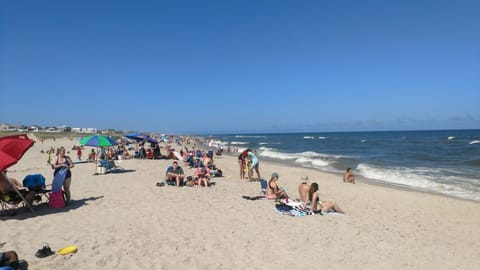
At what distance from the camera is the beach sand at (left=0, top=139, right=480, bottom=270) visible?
412 centimetres

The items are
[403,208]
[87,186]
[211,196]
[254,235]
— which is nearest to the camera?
[254,235]

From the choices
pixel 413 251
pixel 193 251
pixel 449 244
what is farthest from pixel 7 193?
pixel 449 244

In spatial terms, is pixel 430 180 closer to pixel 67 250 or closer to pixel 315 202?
pixel 315 202

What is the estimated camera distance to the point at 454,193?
10.8 m

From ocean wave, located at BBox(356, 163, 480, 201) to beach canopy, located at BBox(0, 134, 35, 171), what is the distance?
1308cm

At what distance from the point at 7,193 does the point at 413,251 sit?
7566mm

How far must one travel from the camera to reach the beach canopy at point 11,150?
539 cm

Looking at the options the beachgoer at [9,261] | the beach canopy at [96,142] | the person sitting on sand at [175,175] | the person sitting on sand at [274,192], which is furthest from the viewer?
the beach canopy at [96,142]

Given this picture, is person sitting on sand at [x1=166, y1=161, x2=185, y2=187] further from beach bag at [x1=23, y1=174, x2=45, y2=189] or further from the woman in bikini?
beach bag at [x1=23, y1=174, x2=45, y2=189]

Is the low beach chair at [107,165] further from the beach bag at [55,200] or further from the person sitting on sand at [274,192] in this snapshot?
the person sitting on sand at [274,192]

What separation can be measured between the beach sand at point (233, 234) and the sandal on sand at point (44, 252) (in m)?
0.07

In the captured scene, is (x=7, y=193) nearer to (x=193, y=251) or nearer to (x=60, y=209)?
(x=60, y=209)

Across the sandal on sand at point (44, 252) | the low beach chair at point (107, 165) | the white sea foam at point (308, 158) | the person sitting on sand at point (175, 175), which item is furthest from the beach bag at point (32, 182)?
the white sea foam at point (308, 158)

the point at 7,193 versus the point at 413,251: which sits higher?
the point at 7,193
